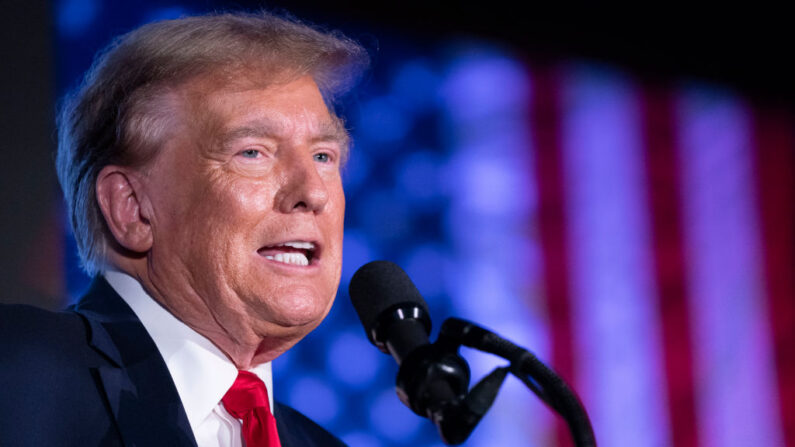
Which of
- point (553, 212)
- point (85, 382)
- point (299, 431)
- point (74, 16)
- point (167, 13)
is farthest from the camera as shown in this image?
point (553, 212)

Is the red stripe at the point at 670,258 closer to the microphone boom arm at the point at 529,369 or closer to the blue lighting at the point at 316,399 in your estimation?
the blue lighting at the point at 316,399

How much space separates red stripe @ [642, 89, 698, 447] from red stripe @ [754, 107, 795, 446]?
45cm

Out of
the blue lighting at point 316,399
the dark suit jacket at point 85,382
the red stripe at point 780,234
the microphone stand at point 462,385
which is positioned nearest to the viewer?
the microphone stand at point 462,385

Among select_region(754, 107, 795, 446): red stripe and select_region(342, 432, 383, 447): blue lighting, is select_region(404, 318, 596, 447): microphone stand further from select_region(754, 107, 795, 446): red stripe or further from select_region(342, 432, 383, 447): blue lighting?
select_region(754, 107, 795, 446): red stripe

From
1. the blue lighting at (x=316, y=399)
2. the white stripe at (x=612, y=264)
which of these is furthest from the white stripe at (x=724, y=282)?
the blue lighting at (x=316, y=399)

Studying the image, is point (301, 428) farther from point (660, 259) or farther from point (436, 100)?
point (660, 259)

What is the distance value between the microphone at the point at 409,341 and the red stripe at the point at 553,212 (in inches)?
76.1

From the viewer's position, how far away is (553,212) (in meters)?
3.14

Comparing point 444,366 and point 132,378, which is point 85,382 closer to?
point 132,378

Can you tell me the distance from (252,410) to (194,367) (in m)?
0.13

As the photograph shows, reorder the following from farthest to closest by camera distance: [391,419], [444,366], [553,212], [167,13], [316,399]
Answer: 1. [553,212]
2. [391,419]
3. [316,399]
4. [167,13]
5. [444,366]

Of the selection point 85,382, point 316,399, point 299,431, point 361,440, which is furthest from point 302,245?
point 361,440

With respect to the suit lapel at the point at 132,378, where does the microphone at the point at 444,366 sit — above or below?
above

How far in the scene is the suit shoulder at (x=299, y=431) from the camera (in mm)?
1863
